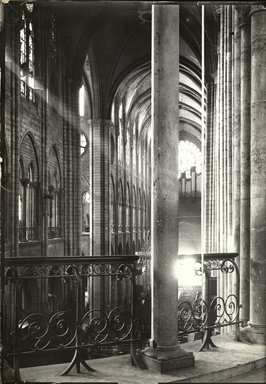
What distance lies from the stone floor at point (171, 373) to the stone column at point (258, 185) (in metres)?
0.38

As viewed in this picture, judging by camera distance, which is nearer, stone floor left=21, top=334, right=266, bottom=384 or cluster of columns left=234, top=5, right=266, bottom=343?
stone floor left=21, top=334, right=266, bottom=384

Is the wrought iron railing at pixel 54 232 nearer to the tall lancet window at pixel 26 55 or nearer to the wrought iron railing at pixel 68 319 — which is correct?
the tall lancet window at pixel 26 55

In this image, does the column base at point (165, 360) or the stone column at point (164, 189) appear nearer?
the column base at point (165, 360)

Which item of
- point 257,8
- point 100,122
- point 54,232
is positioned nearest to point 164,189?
point 257,8

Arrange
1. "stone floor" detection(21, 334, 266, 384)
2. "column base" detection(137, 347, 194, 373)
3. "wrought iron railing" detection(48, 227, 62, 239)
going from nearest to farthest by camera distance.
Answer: "stone floor" detection(21, 334, 266, 384)
"column base" detection(137, 347, 194, 373)
"wrought iron railing" detection(48, 227, 62, 239)

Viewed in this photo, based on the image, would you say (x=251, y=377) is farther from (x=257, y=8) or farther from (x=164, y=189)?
(x=257, y=8)

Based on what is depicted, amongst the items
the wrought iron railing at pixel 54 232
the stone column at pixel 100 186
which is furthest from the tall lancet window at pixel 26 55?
the stone column at pixel 100 186

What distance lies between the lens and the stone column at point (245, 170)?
15.7 ft

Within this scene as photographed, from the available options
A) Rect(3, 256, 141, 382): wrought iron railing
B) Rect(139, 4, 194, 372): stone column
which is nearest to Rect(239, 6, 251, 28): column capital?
Rect(139, 4, 194, 372): stone column

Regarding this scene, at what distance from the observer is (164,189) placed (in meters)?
3.86

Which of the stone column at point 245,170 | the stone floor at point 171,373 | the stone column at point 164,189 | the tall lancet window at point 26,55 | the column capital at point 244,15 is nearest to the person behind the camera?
the stone floor at point 171,373

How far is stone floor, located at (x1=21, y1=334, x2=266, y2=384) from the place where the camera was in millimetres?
3514

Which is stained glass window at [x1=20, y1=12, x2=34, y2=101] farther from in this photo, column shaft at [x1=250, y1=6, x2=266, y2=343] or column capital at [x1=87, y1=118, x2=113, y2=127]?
column shaft at [x1=250, y1=6, x2=266, y2=343]

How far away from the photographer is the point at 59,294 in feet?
59.0
